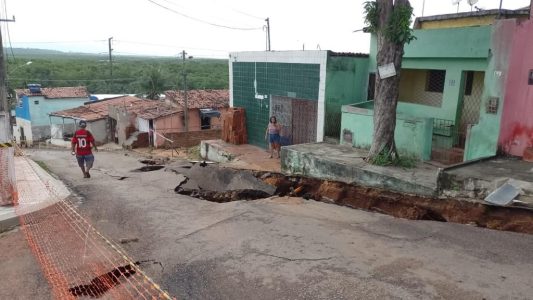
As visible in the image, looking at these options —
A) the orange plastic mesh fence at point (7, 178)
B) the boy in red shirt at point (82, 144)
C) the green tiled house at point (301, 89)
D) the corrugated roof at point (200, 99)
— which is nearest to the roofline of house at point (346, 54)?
the green tiled house at point (301, 89)

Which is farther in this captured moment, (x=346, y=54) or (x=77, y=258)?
(x=346, y=54)

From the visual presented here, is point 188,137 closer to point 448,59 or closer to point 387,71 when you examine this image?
point 448,59

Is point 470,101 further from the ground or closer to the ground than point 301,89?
closer to the ground

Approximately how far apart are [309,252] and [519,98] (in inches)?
251

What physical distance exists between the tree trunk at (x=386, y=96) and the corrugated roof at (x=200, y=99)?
1962 cm

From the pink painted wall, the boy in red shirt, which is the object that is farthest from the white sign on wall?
the boy in red shirt

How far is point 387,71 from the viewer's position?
9852 mm

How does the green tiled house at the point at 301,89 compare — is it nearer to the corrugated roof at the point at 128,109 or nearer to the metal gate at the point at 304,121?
the metal gate at the point at 304,121

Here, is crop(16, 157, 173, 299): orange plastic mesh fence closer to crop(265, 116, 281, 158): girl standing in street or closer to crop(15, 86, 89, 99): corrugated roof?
crop(265, 116, 281, 158): girl standing in street

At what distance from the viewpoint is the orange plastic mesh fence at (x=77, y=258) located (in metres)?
5.00

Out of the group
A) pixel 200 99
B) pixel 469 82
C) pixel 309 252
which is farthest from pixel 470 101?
pixel 200 99

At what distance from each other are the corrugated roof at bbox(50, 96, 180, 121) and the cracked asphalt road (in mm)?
19167

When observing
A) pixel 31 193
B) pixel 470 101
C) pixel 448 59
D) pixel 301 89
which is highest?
pixel 448 59

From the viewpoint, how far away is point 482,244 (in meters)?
5.76
